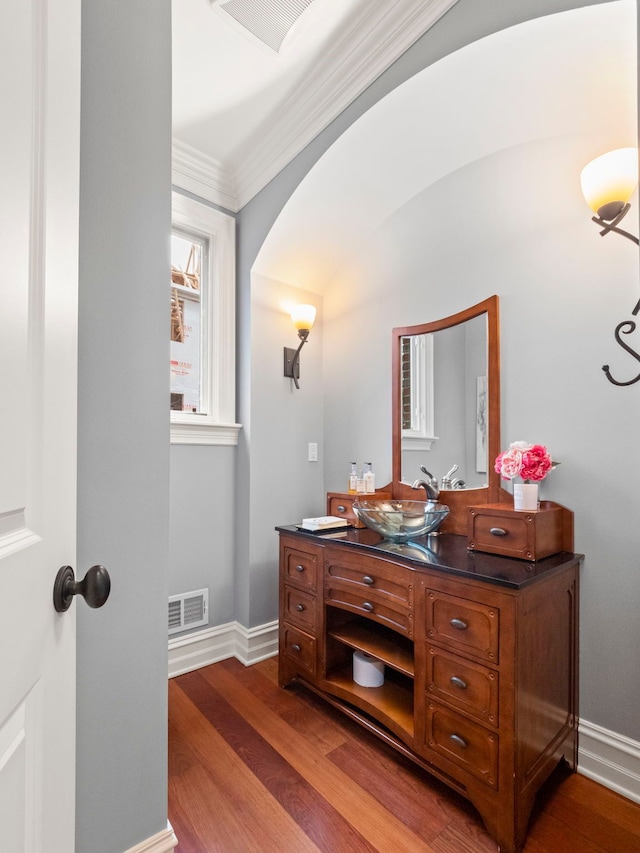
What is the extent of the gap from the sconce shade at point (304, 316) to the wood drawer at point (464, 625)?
1.71 metres

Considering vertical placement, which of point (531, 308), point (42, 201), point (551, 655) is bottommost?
point (551, 655)

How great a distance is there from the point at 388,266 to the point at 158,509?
1.89 m

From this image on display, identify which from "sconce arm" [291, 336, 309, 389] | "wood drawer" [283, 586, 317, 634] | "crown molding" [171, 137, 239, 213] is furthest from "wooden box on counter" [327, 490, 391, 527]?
"crown molding" [171, 137, 239, 213]

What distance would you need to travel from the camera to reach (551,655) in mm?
1432

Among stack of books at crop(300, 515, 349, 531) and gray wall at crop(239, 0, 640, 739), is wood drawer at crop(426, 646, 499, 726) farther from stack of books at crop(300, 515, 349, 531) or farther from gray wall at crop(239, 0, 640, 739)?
stack of books at crop(300, 515, 349, 531)

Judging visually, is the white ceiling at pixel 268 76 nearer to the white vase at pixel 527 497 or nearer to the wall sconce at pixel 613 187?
the wall sconce at pixel 613 187

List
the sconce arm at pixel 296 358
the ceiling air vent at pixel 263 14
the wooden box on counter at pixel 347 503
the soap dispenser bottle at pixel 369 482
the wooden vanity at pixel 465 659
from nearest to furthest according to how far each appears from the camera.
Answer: the wooden vanity at pixel 465 659
the ceiling air vent at pixel 263 14
the wooden box on counter at pixel 347 503
the soap dispenser bottle at pixel 369 482
the sconce arm at pixel 296 358

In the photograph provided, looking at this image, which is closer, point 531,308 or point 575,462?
→ point 575,462

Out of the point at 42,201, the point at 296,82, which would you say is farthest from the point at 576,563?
the point at 296,82

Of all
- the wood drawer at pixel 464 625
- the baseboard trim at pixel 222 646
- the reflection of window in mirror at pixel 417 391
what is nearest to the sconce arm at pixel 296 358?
the reflection of window in mirror at pixel 417 391

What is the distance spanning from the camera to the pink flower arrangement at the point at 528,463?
1574mm

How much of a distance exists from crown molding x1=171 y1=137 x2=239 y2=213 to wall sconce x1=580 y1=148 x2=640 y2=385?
1.96 m

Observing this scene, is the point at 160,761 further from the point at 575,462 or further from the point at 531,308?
the point at 531,308

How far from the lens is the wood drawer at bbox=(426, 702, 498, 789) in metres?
1.28
